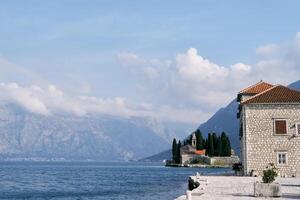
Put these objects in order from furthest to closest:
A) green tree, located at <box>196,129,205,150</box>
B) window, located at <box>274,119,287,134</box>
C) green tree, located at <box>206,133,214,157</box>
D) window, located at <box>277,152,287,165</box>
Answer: green tree, located at <box>196,129,205,150</box>, green tree, located at <box>206,133,214,157</box>, window, located at <box>277,152,287,165</box>, window, located at <box>274,119,287,134</box>

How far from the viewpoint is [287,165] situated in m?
47.7

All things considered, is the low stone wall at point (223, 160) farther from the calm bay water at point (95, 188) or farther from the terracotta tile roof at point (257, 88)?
the terracotta tile roof at point (257, 88)

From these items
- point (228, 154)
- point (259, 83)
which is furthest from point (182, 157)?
point (259, 83)

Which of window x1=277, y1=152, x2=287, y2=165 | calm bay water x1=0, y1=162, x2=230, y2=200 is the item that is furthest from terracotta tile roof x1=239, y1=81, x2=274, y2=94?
calm bay water x1=0, y1=162, x2=230, y2=200

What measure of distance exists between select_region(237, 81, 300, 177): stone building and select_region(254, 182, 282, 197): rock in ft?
69.6

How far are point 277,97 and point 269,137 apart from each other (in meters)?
3.69

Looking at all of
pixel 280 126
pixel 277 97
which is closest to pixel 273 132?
pixel 280 126

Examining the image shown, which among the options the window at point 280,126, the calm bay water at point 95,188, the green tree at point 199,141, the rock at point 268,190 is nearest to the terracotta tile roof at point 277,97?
the window at point 280,126

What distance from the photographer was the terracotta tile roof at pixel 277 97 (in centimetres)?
4738

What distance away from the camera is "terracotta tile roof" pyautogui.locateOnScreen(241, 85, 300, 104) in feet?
155

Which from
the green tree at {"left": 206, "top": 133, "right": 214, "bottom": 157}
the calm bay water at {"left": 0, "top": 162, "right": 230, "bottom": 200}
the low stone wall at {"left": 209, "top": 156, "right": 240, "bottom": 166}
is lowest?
the calm bay water at {"left": 0, "top": 162, "right": 230, "bottom": 200}

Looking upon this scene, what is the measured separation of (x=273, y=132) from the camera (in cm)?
4741

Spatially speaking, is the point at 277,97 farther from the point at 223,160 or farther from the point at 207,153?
the point at 207,153

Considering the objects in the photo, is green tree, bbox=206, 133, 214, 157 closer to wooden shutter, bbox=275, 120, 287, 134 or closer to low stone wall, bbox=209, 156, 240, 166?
low stone wall, bbox=209, 156, 240, 166
